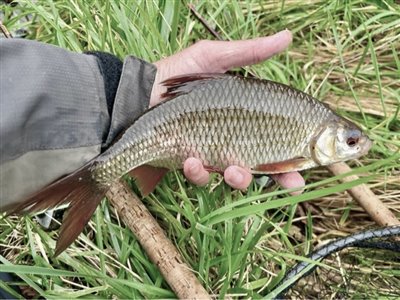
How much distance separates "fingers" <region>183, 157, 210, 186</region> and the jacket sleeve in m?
0.29

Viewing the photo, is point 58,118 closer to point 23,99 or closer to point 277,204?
point 23,99

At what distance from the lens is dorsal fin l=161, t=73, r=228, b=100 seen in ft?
7.01

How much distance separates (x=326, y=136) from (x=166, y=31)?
100 centimetres

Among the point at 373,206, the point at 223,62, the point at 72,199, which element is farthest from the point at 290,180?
the point at 72,199

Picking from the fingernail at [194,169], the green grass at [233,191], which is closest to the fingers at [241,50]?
the green grass at [233,191]

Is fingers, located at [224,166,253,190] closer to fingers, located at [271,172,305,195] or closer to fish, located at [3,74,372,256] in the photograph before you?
fish, located at [3,74,372,256]

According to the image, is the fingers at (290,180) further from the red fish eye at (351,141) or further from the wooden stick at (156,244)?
the wooden stick at (156,244)

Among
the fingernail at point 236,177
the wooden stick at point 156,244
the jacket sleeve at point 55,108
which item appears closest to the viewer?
the jacket sleeve at point 55,108

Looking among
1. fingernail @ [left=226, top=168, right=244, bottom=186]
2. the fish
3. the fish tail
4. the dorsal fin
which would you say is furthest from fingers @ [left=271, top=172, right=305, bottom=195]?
the fish tail

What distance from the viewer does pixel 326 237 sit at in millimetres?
2627

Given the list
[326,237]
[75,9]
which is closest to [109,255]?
[326,237]

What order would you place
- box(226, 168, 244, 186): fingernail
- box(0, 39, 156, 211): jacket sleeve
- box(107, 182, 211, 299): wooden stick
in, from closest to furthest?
Answer: box(0, 39, 156, 211): jacket sleeve
box(107, 182, 211, 299): wooden stick
box(226, 168, 244, 186): fingernail

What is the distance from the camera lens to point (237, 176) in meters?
2.17

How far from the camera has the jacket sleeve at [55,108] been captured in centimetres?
187
